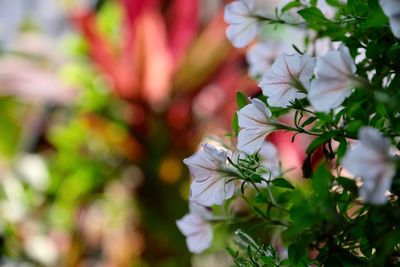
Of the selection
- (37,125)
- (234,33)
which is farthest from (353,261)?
(37,125)

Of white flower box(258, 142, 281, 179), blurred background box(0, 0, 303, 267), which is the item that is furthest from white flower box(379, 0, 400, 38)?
blurred background box(0, 0, 303, 267)

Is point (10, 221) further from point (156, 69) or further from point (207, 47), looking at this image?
point (207, 47)

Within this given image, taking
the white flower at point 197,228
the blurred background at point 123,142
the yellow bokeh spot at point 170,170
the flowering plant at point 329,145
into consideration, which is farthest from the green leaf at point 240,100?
the yellow bokeh spot at point 170,170

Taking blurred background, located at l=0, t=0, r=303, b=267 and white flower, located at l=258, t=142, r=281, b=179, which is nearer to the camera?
white flower, located at l=258, t=142, r=281, b=179

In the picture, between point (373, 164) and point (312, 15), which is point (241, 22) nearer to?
point (312, 15)

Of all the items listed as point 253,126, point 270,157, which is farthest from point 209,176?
point 270,157

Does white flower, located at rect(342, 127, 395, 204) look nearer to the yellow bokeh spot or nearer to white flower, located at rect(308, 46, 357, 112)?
white flower, located at rect(308, 46, 357, 112)
